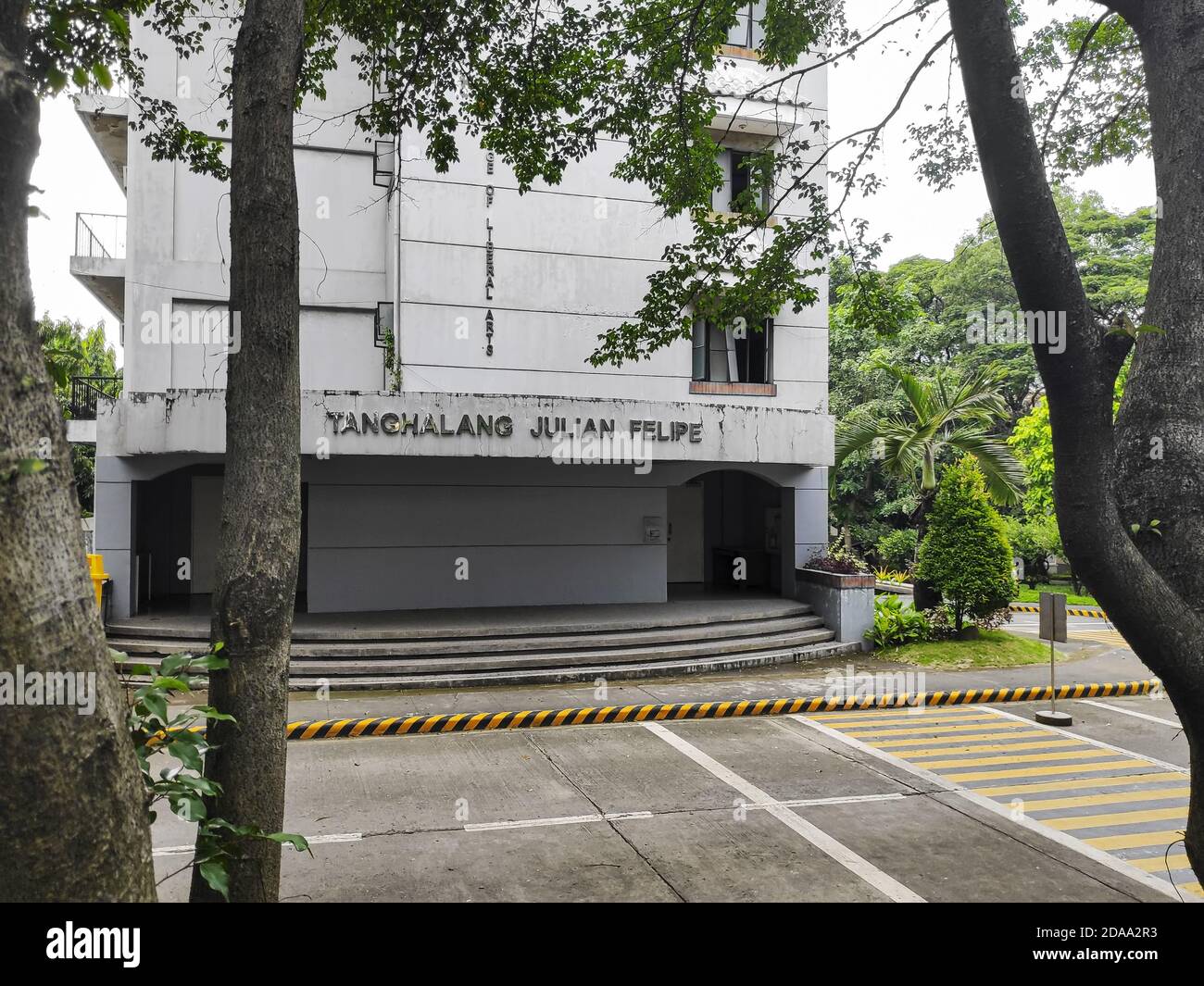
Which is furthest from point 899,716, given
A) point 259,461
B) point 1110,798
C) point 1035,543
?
point 1035,543

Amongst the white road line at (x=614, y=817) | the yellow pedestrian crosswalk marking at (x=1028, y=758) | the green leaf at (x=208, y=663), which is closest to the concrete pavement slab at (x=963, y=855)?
the white road line at (x=614, y=817)

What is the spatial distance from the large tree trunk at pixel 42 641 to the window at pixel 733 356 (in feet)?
52.6

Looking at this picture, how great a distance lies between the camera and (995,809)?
26.8 ft

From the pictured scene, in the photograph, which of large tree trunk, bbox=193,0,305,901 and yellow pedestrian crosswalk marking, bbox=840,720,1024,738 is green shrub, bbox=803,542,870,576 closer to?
yellow pedestrian crosswalk marking, bbox=840,720,1024,738

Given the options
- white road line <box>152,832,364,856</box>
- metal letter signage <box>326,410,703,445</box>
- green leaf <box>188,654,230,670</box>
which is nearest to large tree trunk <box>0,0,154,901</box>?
green leaf <box>188,654,230,670</box>

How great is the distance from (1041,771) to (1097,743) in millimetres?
1797

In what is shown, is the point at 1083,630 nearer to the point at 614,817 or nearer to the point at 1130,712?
the point at 1130,712

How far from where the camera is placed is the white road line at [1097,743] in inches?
386

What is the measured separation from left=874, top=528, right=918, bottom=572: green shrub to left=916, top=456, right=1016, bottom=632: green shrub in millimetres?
13542

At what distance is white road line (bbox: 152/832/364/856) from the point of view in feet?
22.1

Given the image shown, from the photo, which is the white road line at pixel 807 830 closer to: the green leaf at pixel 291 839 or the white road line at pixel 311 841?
the white road line at pixel 311 841

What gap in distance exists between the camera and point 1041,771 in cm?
953

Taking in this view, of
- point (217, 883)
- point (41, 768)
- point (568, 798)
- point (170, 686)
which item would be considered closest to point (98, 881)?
point (41, 768)
